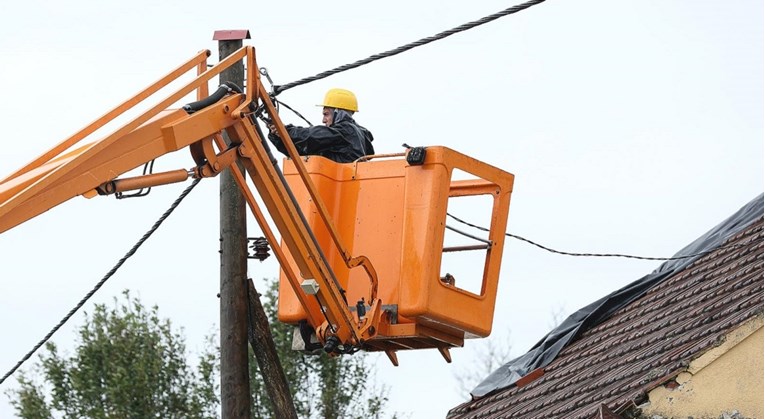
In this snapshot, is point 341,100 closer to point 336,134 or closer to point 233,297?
point 336,134

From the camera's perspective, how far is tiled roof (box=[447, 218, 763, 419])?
13039 mm

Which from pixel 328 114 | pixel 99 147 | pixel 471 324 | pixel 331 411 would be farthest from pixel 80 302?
pixel 331 411

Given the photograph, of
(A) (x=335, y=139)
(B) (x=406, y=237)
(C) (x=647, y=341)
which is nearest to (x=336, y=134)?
(A) (x=335, y=139)

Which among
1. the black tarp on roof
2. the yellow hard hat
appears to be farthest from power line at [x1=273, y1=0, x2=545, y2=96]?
the black tarp on roof

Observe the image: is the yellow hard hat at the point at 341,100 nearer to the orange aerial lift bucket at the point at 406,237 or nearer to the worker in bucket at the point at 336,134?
the worker in bucket at the point at 336,134

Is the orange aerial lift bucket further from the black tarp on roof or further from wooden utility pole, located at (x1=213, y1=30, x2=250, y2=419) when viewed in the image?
the black tarp on roof

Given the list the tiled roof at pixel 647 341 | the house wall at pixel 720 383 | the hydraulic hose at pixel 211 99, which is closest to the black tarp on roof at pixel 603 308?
the tiled roof at pixel 647 341

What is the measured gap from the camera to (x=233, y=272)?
42.4 ft

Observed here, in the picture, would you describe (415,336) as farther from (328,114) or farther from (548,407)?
(548,407)

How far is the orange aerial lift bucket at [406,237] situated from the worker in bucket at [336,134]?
24cm

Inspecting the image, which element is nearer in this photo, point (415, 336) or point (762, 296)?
point (415, 336)

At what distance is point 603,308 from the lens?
1705 cm

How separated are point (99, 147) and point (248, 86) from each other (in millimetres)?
1548

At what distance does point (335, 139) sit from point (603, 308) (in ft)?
17.6
